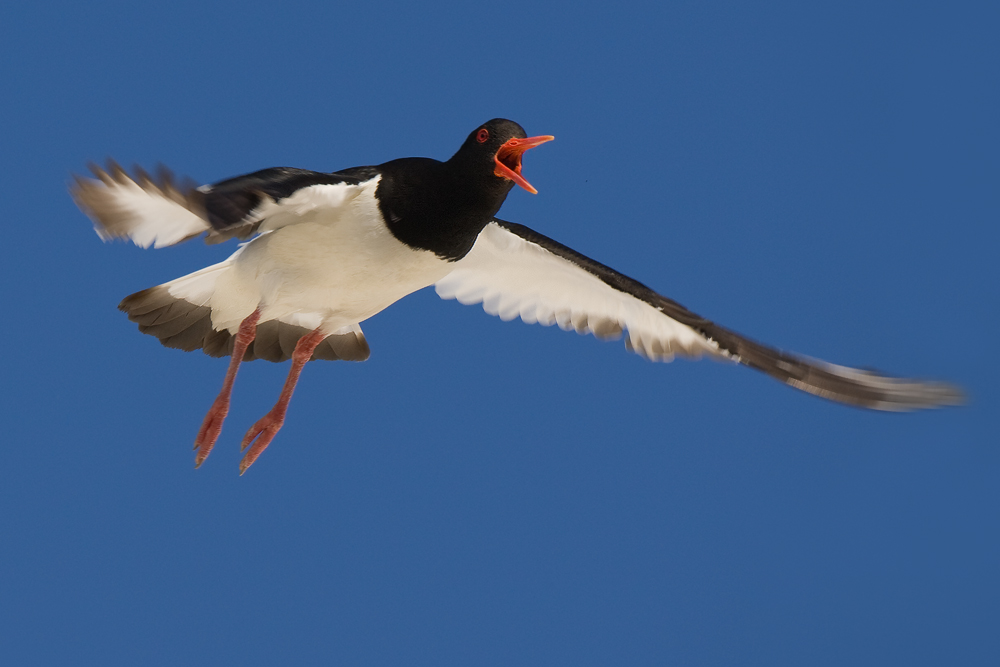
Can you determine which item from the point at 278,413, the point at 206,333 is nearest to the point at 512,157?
the point at 278,413

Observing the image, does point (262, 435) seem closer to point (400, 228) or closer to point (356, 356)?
point (356, 356)

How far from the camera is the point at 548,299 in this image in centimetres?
660

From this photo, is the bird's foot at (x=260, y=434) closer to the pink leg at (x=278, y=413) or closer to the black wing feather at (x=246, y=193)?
the pink leg at (x=278, y=413)

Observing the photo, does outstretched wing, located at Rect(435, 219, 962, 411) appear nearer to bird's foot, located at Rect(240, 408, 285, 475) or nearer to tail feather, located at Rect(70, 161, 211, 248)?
bird's foot, located at Rect(240, 408, 285, 475)

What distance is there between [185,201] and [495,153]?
1687mm

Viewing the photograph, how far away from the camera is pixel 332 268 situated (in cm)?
532

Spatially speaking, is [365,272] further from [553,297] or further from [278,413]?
[553,297]

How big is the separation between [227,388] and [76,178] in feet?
6.03

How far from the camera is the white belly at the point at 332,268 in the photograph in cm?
518

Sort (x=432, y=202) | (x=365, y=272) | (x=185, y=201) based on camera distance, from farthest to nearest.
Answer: (x=365, y=272) < (x=432, y=202) < (x=185, y=201)

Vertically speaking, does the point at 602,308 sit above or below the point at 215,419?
above

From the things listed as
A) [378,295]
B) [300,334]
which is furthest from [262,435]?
[378,295]

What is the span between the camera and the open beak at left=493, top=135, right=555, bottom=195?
16.3 feet

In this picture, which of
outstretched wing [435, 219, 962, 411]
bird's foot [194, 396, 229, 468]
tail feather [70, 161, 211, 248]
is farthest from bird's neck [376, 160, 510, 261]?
bird's foot [194, 396, 229, 468]
